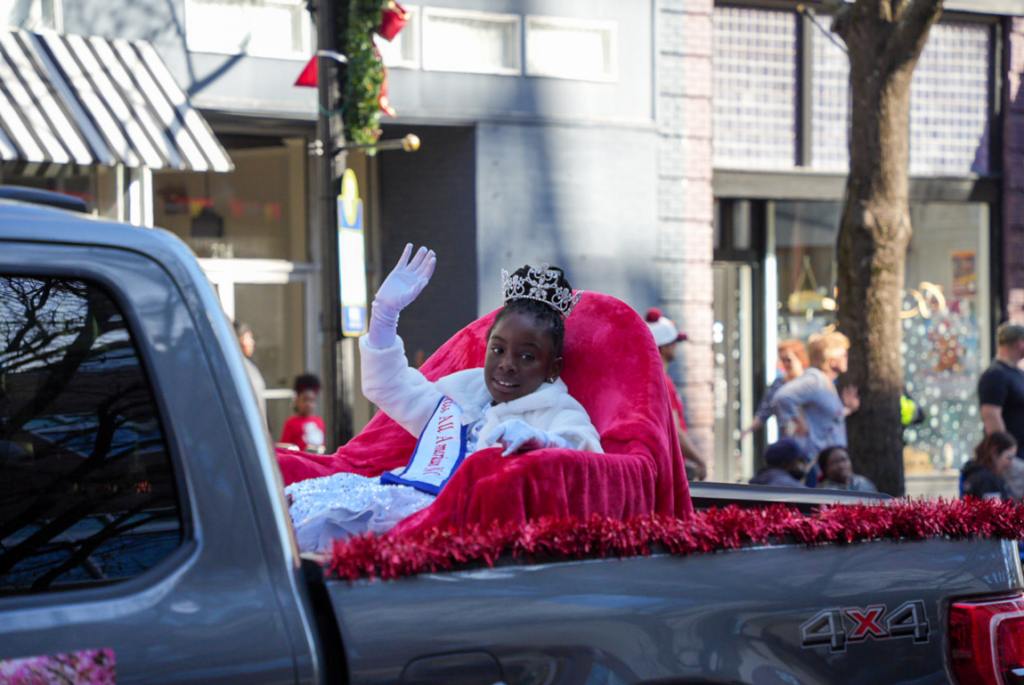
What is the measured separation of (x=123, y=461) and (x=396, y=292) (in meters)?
1.75

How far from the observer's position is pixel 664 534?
9.02ft

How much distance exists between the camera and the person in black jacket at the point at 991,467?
8.43 m

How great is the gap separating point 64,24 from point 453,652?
29.0ft

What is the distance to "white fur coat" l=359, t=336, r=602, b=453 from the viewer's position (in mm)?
3885

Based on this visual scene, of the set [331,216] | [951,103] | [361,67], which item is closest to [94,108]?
[361,67]

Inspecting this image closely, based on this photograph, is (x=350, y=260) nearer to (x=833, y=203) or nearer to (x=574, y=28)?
(x=574, y=28)


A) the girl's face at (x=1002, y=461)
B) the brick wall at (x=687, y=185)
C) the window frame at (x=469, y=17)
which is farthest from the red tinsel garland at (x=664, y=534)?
the brick wall at (x=687, y=185)

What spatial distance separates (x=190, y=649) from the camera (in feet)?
7.36

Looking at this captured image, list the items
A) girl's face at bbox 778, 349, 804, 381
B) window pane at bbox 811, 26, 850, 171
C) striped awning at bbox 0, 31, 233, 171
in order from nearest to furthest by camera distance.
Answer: striped awning at bbox 0, 31, 233, 171
girl's face at bbox 778, 349, 804, 381
window pane at bbox 811, 26, 850, 171

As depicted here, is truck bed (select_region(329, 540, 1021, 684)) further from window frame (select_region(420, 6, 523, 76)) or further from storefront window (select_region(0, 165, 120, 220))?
window frame (select_region(420, 6, 523, 76))

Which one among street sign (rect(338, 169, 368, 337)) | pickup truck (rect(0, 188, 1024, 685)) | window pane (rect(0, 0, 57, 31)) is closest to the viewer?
pickup truck (rect(0, 188, 1024, 685))

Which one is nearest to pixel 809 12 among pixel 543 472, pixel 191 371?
pixel 543 472

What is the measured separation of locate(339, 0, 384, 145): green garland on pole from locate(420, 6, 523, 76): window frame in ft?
8.06

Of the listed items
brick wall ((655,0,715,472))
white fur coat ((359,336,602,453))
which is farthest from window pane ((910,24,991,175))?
white fur coat ((359,336,602,453))
